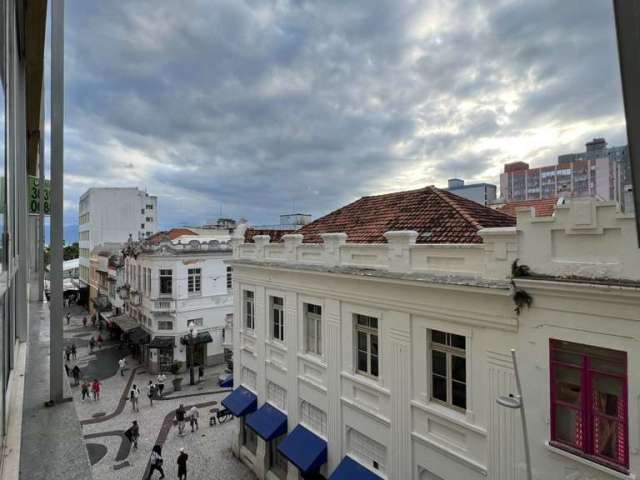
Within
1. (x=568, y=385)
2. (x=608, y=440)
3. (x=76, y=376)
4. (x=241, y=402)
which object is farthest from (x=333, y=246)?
(x=76, y=376)

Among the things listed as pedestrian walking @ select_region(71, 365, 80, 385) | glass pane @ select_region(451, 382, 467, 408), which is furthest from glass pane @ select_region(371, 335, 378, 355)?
pedestrian walking @ select_region(71, 365, 80, 385)

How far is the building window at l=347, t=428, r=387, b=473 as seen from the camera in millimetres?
10273

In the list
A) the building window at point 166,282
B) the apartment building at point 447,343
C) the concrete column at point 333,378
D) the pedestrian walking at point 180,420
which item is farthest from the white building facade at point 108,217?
the concrete column at point 333,378

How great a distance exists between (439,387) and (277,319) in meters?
7.00

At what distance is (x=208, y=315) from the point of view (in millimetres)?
27984

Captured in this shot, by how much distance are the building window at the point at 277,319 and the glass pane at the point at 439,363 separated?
6379 millimetres

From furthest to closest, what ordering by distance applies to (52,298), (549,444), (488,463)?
1. (488,463)
2. (549,444)
3. (52,298)

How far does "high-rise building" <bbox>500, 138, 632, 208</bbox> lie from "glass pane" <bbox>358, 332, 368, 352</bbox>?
6.01m

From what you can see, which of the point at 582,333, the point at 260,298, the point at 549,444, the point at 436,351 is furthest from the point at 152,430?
the point at 582,333

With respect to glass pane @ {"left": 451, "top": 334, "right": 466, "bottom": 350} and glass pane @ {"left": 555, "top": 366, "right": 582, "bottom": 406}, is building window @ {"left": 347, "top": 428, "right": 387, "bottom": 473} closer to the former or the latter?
glass pane @ {"left": 451, "top": 334, "right": 466, "bottom": 350}

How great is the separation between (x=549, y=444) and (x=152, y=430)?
1748cm

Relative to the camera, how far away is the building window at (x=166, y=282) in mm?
26764

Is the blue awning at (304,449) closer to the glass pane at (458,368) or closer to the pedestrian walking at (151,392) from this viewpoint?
the glass pane at (458,368)

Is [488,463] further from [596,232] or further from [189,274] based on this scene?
[189,274]
